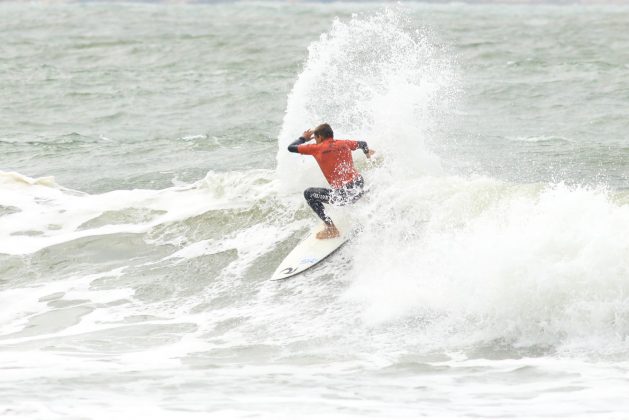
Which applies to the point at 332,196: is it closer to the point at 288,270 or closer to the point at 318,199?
the point at 318,199

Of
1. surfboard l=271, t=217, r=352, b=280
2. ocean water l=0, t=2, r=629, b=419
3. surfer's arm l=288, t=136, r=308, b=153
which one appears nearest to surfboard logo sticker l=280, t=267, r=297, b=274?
surfboard l=271, t=217, r=352, b=280

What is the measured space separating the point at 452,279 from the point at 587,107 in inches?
532

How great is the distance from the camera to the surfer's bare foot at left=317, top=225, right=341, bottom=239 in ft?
38.8

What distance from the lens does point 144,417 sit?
743cm

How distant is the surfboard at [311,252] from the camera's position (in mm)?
11625

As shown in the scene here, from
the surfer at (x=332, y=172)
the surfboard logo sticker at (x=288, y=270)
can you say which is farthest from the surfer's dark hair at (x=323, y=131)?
the surfboard logo sticker at (x=288, y=270)

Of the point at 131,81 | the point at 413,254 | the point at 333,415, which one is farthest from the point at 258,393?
the point at 131,81

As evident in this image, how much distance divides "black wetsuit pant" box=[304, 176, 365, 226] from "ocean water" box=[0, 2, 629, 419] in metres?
0.16

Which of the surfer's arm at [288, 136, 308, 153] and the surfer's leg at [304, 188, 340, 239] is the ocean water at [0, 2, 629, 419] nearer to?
the surfer's leg at [304, 188, 340, 239]

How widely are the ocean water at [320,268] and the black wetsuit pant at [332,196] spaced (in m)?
0.16

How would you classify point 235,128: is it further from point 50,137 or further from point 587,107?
point 587,107

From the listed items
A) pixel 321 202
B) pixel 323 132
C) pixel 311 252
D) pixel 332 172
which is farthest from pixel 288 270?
pixel 323 132

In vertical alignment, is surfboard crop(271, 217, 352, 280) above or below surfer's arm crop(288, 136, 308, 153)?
below

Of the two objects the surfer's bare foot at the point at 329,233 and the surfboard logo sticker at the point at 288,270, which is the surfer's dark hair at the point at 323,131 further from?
the surfboard logo sticker at the point at 288,270
